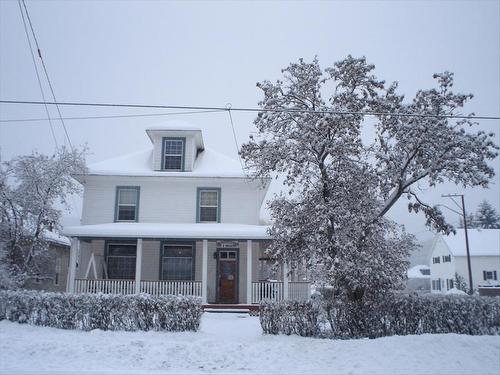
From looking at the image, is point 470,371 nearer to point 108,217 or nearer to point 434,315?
point 434,315

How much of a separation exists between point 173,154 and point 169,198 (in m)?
2.18

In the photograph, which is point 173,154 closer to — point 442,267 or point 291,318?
point 291,318

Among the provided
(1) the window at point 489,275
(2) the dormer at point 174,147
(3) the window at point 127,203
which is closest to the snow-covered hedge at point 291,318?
(3) the window at point 127,203

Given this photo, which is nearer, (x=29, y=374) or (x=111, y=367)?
(x=29, y=374)

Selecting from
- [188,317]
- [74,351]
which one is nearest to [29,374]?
[74,351]

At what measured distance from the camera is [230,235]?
58.4 ft

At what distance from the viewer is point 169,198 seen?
2047cm

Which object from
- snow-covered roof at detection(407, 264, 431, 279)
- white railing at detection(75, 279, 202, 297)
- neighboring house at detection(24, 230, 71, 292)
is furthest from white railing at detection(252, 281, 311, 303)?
snow-covered roof at detection(407, 264, 431, 279)

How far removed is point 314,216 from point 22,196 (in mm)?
12841

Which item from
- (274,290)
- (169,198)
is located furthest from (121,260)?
(274,290)

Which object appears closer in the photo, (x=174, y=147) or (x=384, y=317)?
(x=384, y=317)

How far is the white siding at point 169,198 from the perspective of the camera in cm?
2025

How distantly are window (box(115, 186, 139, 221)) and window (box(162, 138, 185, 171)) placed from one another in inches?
72.5

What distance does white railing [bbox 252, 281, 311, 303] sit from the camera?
18.2 m
